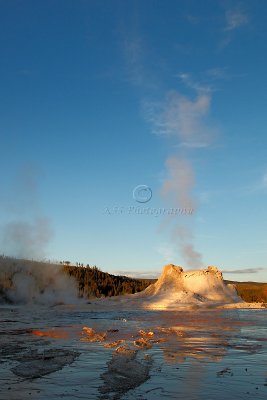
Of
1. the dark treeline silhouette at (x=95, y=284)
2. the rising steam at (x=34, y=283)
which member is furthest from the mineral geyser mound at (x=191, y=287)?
the dark treeline silhouette at (x=95, y=284)

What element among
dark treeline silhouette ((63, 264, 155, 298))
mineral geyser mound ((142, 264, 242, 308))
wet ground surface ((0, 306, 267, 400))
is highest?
dark treeline silhouette ((63, 264, 155, 298))

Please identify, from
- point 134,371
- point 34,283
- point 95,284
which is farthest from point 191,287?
point 134,371

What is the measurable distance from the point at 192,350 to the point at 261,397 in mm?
10150

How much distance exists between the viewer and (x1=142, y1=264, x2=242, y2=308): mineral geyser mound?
322 ft

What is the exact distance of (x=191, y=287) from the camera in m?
105

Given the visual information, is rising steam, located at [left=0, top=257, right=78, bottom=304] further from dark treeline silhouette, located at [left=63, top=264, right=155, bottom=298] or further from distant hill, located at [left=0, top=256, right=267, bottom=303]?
dark treeline silhouette, located at [left=63, top=264, right=155, bottom=298]

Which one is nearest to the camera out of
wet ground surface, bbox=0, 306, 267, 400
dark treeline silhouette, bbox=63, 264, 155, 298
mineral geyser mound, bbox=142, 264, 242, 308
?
wet ground surface, bbox=0, 306, 267, 400

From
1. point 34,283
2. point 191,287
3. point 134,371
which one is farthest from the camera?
point 34,283

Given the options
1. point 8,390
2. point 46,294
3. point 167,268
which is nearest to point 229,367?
point 8,390

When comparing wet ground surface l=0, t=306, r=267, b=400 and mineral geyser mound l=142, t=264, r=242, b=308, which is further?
mineral geyser mound l=142, t=264, r=242, b=308

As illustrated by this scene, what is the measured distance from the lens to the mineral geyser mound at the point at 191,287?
3861 inches

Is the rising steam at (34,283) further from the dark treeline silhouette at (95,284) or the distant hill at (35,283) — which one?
the dark treeline silhouette at (95,284)

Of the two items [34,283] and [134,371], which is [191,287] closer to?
[34,283]

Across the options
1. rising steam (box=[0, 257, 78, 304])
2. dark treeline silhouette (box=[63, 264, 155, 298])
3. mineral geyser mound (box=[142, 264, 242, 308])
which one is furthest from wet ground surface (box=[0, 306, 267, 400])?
dark treeline silhouette (box=[63, 264, 155, 298])
